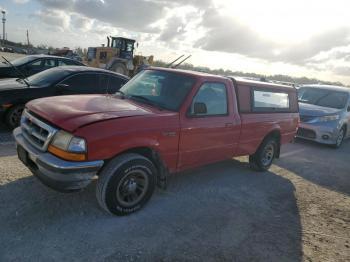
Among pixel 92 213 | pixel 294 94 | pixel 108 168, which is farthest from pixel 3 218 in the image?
pixel 294 94

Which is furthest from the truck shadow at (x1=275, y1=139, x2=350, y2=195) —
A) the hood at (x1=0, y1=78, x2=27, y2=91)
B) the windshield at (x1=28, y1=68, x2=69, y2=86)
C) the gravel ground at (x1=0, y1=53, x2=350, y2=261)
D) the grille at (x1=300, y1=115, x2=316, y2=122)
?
the hood at (x1=0, y1=78, x2=27, y2=91)

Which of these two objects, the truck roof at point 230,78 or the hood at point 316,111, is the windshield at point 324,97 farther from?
the truck roof at point 230,78

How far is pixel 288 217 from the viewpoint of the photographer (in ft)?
15.7

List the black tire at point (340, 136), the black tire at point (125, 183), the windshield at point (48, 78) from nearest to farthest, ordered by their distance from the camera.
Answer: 1. the black tire at point (125, 183)
2. the windshield at point (48, 78)
3. the black tire at point (340, 136)

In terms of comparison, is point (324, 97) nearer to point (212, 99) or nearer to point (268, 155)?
point (268, 155)

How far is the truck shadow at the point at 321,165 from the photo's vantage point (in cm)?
665

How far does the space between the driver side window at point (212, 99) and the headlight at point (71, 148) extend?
1706 mm

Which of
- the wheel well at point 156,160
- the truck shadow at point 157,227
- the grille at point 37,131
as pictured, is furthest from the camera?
the wheel well at point 156,160

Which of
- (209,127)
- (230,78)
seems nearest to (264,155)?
(230,78)

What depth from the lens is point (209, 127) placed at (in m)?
4.89

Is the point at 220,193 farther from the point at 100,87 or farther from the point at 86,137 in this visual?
the point at 100,87

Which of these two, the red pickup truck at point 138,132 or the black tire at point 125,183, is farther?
the black tire at point 125,183

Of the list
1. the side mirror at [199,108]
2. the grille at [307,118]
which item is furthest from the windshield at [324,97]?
the side mirror at [199,108]

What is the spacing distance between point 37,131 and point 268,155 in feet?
15.1
